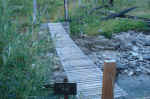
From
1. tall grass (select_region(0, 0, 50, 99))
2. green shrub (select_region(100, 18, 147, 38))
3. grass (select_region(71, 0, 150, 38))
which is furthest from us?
green shrub (select_region(100, 18, 147, 38))

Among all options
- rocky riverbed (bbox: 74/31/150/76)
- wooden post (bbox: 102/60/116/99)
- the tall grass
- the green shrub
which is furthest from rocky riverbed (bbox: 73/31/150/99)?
the tall grass

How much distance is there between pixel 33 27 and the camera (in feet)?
6.40

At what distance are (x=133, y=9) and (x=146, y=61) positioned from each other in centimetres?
627

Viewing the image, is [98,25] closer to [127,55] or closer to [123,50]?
[123,50]

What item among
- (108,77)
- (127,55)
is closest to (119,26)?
(127,55)

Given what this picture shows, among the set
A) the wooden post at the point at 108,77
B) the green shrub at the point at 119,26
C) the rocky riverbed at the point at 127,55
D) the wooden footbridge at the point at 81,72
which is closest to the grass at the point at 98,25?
the green shrub at the point at 119,26

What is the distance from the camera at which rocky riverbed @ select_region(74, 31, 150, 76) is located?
6.91 m

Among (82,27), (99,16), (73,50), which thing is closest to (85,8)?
(99,16)

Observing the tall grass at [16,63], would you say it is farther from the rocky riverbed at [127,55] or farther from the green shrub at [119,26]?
the green shrub at [119,26]

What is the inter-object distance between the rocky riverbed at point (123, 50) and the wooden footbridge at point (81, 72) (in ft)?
4.86

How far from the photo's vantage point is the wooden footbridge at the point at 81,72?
12.5 ft

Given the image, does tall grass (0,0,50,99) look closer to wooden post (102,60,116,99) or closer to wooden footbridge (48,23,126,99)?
wooden post (102,60,116,99)

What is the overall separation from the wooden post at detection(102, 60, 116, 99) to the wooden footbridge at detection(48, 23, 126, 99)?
65 cm

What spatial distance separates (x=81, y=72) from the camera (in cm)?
461
